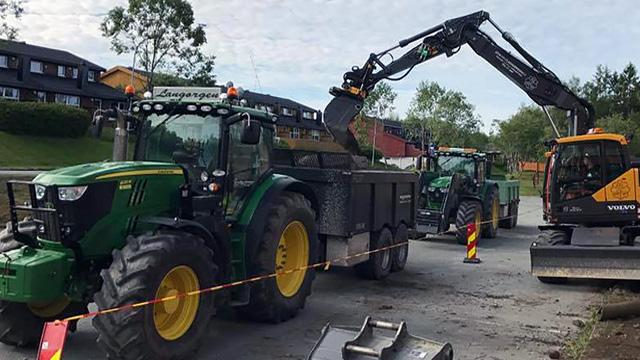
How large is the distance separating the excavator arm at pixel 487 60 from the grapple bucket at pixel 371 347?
8.74 metres

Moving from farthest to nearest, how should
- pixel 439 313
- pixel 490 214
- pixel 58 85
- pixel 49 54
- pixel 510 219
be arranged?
1. pixel 49 54
2. pixel 58 85
3. pixel 510 219
4. pixel 490 214
5. pixel 439 313

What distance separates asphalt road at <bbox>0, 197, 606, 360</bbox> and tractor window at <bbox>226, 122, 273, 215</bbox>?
4.84 ft

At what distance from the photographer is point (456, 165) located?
17375 mm

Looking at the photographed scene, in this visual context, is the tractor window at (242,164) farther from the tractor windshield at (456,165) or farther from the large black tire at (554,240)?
the tractor windshield at (456,165)

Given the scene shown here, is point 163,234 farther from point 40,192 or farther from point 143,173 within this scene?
point 40,192

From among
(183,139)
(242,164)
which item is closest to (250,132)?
(242,164)

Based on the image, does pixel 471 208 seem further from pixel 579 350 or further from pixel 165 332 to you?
pixel 165 332

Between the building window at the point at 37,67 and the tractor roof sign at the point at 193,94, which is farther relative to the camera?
the building window at the point at 37,67

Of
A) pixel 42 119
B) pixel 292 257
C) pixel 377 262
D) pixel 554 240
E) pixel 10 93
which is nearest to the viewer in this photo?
pixel 292 257

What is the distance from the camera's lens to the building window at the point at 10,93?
47766 millimetres

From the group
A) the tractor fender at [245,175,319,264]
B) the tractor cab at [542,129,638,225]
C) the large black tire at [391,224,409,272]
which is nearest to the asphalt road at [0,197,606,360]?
the large black tire at [391,224,409,272]

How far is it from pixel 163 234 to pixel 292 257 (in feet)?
8.32

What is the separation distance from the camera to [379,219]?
10.3 meters

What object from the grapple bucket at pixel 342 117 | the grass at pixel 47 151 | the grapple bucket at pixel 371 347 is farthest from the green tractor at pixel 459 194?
the grass at pixel 47 151
